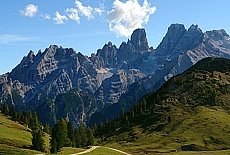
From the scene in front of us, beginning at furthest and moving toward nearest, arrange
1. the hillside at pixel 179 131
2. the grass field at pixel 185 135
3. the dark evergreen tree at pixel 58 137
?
1. the hillside at pixel 179 131
2. the grass field at pixel 185 135
3. the dark evergreen tree at pixel 58 137

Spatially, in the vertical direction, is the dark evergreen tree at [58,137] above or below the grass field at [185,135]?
above

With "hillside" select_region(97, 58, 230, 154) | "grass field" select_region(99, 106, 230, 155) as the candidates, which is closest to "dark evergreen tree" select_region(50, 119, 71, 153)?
"grass field" select_region(99, 106, 230, 155)

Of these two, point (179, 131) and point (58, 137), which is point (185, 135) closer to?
point (179, 131)

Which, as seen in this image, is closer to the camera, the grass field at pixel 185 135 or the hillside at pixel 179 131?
the grass field at pixel 185 135

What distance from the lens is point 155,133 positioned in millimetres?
167875

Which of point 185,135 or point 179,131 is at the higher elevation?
point 179,131

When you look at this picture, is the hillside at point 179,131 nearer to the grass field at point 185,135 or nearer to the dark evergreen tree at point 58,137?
the grass field at point 185,135

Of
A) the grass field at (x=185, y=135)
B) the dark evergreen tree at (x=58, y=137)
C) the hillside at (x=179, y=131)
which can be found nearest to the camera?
the dark evergreen tree at (x=58, y=137)

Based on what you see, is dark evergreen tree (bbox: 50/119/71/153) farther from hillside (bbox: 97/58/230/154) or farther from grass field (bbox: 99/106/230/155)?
hillside (bbox: 97/58/230/154)

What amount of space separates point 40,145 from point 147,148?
2644 inches

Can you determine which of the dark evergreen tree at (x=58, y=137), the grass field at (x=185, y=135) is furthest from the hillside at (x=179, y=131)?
the dark evergreen tree at (x=58, y=137)

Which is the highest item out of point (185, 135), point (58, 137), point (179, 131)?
point (58, 137)

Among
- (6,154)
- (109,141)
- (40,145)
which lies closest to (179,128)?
(109,141)

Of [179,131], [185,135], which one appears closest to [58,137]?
[185,135]
